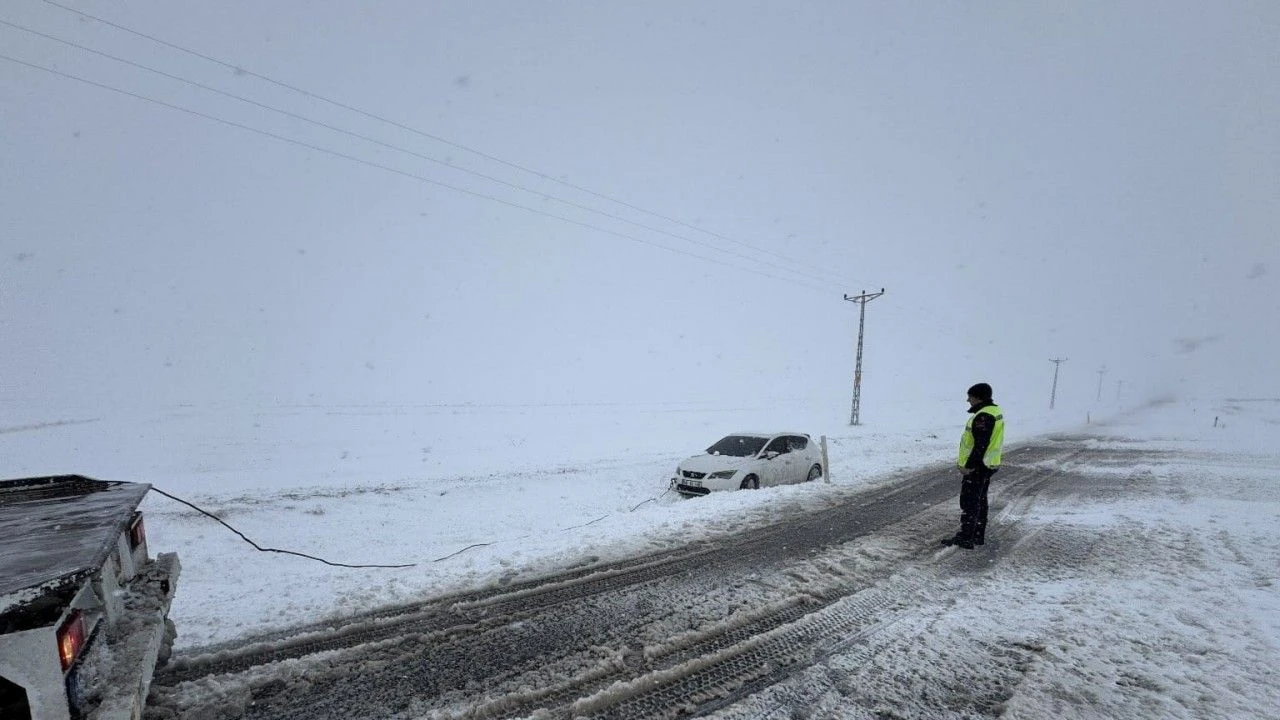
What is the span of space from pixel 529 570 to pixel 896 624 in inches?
145

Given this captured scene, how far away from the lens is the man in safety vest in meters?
6.39

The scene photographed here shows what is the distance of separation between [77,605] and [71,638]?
0.91 feet

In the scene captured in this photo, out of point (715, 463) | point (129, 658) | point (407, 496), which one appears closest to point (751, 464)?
point (715, 463)

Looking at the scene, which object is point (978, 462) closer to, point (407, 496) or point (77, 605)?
point (77, 605)

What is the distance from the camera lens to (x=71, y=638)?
6.56 feet

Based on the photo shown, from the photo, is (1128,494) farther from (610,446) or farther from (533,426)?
(533,426)

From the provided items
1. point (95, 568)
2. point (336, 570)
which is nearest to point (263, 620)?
point (336, 570)

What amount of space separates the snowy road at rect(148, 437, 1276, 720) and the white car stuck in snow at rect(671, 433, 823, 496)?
3.38 m

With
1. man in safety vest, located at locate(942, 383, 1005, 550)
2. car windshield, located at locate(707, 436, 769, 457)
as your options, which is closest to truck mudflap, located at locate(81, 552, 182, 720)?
man in safety vest, located at locate(942, 383, 1005, 550)

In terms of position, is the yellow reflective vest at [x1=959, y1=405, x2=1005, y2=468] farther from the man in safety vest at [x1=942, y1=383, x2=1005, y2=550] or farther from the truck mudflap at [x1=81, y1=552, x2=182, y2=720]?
the truck mudflap at [x1=81, y1=552, x2=182, y2=720]

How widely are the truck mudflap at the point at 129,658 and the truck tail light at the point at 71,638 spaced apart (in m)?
0.09

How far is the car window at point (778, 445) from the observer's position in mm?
11000

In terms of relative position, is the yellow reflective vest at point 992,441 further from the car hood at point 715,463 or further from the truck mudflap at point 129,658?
the truck mudflap at point 129,658

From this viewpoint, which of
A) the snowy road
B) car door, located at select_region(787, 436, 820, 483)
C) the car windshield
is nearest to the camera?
the snowy road
